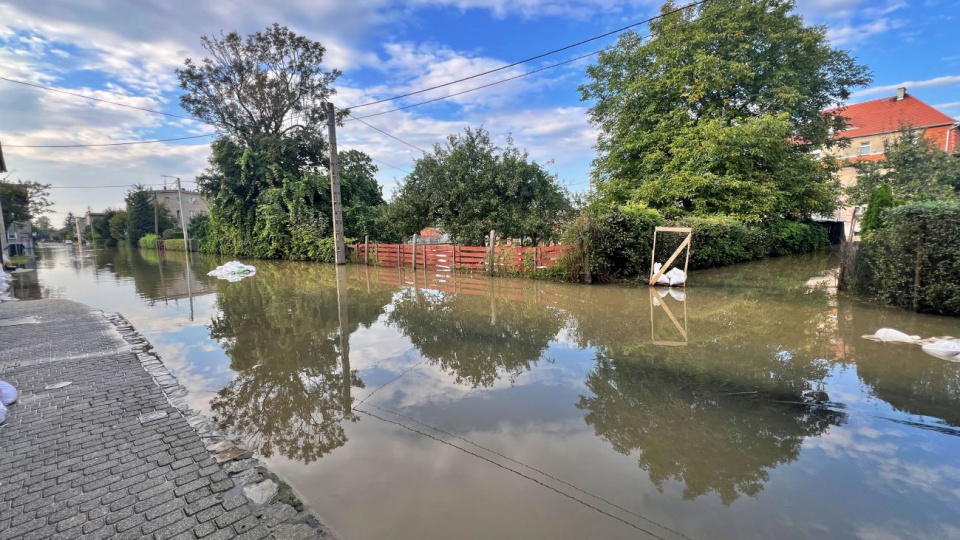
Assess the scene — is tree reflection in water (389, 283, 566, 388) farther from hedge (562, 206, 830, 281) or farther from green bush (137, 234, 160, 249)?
green bush (137, 234, 160, 249)

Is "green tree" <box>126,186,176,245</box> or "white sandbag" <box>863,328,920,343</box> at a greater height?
"green tree" <box>126,186,176,245</box>

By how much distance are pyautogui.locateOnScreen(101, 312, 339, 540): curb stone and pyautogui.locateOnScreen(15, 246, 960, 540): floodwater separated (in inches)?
4.5

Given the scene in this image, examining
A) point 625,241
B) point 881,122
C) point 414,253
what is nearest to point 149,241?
point 414,253

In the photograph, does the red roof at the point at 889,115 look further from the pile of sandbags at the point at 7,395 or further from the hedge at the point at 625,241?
the pile of sandbags at the point at 7,395

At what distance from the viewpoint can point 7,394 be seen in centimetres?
378

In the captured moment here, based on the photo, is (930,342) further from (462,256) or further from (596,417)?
(462,256)

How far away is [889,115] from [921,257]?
1406 inches

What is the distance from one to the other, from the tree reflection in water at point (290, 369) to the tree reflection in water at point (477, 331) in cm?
99

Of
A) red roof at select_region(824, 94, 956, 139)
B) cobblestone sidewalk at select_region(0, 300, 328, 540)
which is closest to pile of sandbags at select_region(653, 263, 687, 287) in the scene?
cobblestone sidewalk at select_region(0, 300, 328, 540)

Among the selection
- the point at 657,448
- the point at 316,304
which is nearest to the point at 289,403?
the point at 657,448

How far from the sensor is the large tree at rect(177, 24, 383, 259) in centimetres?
2108

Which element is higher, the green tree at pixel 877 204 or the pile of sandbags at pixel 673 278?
the green tree at pixel 877 204

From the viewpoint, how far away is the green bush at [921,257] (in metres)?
5.94

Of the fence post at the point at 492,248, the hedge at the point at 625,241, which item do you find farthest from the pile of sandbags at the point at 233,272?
the hedge at the point at 625,241
